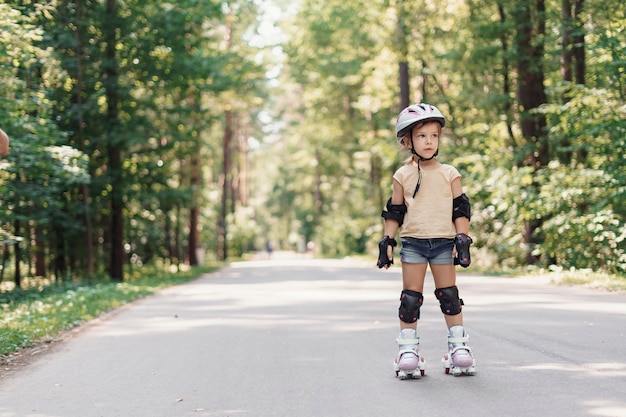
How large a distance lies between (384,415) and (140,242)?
2625cm

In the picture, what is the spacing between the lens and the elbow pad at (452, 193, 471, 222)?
5743 millimetres

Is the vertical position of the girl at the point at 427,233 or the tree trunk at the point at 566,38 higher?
the tree trunk at the point at 566,38

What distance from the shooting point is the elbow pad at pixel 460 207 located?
18.8 ft

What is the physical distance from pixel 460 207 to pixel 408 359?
1200mm

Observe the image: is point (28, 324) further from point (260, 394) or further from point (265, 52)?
point (265, 52)

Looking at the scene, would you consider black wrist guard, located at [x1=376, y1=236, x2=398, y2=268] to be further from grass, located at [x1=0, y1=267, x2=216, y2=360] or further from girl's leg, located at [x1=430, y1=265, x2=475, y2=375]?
grass, located at [x1=0, y1=267, x2=216, y2=360]

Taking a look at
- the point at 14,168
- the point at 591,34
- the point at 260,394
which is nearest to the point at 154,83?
the point at 14,168

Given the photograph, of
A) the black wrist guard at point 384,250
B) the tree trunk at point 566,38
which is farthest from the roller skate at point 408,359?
the tree trunk at point 566,38

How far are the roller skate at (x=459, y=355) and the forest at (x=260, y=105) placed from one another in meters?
9.47

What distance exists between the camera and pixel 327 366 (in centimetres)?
641

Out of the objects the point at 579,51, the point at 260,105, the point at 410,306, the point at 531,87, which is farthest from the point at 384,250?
the point at 260,105

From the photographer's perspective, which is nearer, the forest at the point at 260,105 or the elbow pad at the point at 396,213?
the elbow pad at the point at 396,213

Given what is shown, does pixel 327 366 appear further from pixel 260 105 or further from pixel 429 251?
pixel 260 105

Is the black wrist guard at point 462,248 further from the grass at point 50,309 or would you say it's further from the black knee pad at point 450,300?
the grass at point 50,309
